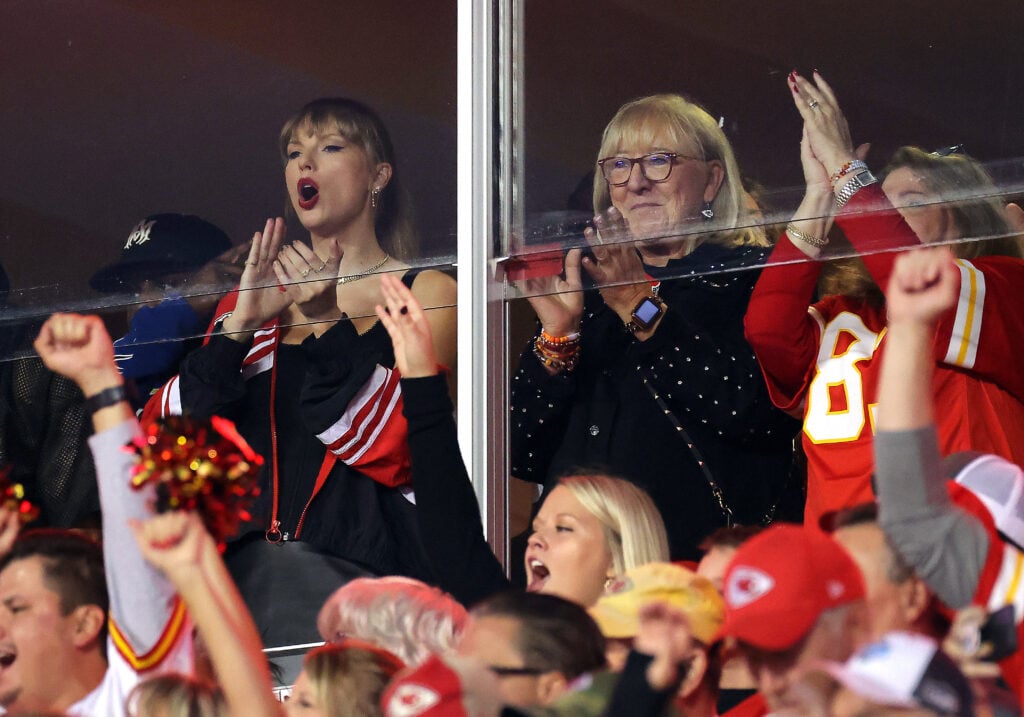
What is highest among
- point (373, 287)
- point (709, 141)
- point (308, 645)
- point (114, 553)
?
point (709, 141)

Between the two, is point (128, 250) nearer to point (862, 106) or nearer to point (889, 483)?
point (862, 106)

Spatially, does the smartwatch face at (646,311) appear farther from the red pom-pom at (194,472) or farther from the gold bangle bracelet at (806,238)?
the red pom-pom at (194,472)

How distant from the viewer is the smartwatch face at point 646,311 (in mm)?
3900

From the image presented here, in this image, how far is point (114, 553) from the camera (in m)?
2.66

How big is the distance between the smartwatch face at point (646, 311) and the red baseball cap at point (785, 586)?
1.68 m

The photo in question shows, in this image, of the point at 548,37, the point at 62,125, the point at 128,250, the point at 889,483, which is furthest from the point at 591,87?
the point at 889,483

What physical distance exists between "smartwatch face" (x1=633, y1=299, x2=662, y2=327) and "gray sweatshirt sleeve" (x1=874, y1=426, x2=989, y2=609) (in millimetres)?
1570

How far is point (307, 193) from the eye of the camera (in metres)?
4.18

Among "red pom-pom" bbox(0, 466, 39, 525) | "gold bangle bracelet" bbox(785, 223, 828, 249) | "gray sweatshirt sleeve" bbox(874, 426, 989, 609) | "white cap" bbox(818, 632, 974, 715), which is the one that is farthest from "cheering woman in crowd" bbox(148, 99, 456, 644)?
"white cap" bbox(818, 632, 974, 715)

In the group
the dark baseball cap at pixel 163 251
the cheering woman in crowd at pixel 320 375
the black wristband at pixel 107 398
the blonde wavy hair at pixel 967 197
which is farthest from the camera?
the dark baseball cap at pixel 163 251

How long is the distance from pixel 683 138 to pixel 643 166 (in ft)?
0.36

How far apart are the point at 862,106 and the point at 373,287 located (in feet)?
3.81

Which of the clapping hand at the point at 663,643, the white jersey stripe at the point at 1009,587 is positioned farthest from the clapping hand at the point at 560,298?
the clapping hand at the point at 663,643

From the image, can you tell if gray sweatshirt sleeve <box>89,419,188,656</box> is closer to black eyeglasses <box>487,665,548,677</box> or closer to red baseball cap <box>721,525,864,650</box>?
black eyeglasses <box>487,665,548,677</box>
